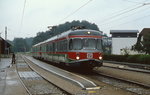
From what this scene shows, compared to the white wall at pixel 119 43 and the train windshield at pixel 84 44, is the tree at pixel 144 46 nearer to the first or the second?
the train windshield at pixel 84 44

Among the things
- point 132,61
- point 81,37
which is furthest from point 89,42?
point 132,61

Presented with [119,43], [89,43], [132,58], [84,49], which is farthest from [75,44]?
[119,43]

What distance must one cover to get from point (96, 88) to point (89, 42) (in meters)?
7.90

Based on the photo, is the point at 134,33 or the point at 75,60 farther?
the point at 134,33

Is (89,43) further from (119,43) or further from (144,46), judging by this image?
(119,43)

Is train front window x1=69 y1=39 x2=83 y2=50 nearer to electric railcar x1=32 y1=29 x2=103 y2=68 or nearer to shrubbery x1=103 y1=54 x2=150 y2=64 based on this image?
electric railcar x1=32 y1=29 x2=103 y2=68

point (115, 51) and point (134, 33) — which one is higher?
point (134, 33)

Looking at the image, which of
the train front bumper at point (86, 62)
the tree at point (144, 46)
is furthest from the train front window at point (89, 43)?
the tree at point (144, 46)

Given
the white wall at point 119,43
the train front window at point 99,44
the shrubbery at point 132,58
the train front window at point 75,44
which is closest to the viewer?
the train front window at point 75,44

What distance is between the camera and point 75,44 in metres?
19.6

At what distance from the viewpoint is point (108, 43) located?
84562mm

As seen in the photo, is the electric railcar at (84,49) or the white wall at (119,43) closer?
the electric railcar at (84,49)

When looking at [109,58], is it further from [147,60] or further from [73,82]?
[73,82]

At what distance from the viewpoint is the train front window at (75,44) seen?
19450mm
